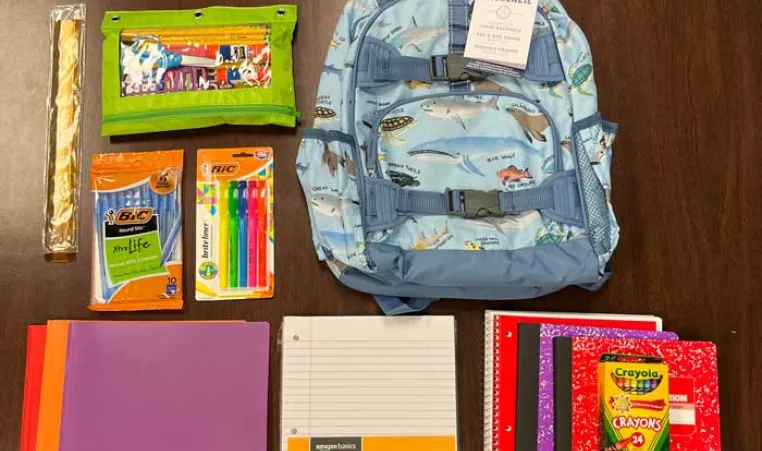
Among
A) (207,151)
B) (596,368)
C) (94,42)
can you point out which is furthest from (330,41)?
(596,368)

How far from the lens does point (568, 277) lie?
33.0 inches

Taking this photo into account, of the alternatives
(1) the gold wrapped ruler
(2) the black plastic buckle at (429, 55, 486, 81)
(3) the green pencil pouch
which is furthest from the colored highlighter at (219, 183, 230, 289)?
(2) the black plastic buckle at (429, 55, 486, 81)

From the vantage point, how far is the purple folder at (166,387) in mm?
867

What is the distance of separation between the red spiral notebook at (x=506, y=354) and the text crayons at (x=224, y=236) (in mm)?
357

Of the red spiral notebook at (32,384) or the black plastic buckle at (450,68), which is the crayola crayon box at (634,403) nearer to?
the black plastic buckle at (450,68)

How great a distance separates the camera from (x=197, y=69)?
932 millimetres

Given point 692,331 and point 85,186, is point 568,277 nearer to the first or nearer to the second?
point 692,331

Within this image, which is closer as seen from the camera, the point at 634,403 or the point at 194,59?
the point at 634,403

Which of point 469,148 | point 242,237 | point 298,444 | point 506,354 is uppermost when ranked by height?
point 469,148

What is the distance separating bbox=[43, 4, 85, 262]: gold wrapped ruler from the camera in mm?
930

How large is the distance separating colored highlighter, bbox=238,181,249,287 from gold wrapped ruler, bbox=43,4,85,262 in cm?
23

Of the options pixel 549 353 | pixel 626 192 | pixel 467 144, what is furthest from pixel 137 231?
pixel 626 192

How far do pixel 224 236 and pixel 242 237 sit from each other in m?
0.03

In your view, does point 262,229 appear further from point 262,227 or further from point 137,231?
point 137,231
